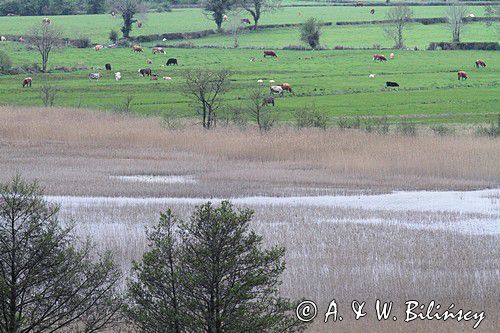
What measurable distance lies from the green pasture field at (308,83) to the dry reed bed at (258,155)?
7921mm

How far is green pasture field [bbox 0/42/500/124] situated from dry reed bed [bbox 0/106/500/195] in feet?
26.0

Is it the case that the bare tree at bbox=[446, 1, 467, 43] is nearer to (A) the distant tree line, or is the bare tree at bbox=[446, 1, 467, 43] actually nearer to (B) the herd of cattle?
(B) the herd of cattle

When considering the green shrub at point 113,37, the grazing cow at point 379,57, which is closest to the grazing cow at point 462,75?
the grazing cow at point 379,57

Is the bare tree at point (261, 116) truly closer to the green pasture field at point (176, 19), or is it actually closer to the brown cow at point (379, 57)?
the brown cow at point (379, 57)

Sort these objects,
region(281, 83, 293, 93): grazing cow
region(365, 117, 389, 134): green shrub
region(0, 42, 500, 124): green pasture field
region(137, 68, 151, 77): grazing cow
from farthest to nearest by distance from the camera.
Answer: region(137, 68, 151, 77): grazing cow
region(281, 83, 293, 93): grazing cow
region(0, 42, 500, 124): green pasture field
region(365, 117, 389, 134): green shrub

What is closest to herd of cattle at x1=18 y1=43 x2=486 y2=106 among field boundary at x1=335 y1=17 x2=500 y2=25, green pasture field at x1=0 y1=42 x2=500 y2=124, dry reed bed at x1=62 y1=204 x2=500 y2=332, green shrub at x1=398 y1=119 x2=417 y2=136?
green pasture field at x1=0 y1=42 x2=500 y2=124

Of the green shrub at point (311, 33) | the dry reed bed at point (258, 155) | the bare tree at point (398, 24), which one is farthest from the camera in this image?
the bare tree at point (398, 24)

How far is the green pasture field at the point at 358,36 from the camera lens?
3307 inches

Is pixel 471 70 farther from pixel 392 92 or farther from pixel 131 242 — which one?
pixel 131 242

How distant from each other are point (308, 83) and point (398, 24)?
1411 inches

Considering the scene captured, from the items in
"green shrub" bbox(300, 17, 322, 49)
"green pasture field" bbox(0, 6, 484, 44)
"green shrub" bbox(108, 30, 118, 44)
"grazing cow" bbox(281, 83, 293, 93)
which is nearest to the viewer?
"grazing cow" bbox(281, 83, 293, 93)

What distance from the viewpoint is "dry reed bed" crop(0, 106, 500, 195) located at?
1038 inches

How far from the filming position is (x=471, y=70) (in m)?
62.8

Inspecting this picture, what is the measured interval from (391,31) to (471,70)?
24747mm
